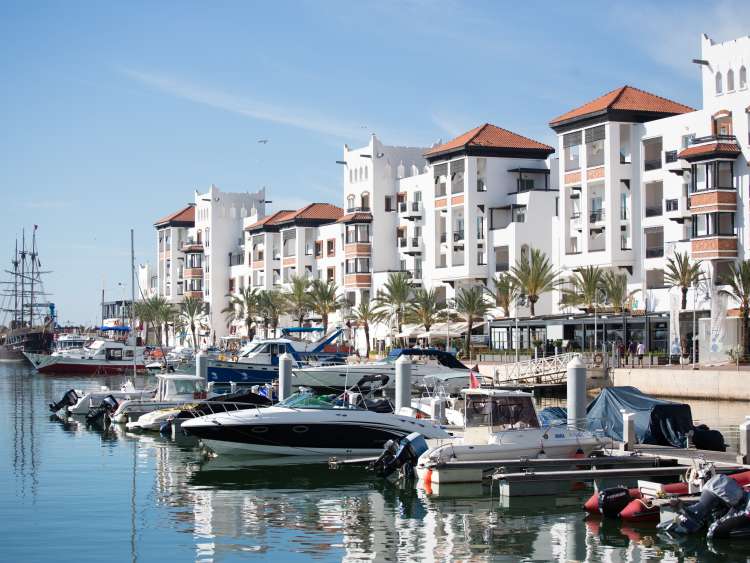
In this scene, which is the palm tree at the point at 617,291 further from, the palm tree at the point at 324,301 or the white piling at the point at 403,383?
the palm tree at the point at 324,301

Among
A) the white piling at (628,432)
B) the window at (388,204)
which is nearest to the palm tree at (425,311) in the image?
the window at (388,204)

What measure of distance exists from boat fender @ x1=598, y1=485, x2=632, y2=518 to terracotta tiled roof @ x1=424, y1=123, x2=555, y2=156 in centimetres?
7134

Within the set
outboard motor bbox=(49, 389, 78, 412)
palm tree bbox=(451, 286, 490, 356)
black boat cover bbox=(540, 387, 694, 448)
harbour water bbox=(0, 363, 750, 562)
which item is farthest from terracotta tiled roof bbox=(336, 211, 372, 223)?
black boat cover bbox=(540, 387, 694, 448)

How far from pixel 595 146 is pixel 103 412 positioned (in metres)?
45.9

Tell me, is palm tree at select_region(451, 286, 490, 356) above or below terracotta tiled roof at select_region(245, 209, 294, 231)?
below

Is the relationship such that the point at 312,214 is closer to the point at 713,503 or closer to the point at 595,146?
the point at 595,146

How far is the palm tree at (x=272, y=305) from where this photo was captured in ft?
404

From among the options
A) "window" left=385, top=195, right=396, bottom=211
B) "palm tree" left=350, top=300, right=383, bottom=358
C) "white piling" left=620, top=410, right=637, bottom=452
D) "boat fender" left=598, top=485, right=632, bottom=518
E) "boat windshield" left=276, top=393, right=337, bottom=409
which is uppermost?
"window" left=385, top=195, right=396, bottom=211

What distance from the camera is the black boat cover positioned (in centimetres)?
3409

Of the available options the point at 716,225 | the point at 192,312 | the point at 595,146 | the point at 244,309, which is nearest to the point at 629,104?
the point at 595,146

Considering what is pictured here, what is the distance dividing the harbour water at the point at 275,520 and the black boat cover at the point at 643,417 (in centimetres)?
538

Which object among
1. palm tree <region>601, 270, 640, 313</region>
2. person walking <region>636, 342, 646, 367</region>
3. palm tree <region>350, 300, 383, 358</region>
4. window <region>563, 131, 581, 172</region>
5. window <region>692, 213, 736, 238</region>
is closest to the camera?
person walking <region>636, 342, 646, 367</region>

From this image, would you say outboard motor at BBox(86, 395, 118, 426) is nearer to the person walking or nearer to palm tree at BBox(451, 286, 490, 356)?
the person walking

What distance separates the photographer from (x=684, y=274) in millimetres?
72375
